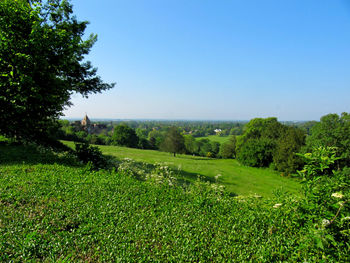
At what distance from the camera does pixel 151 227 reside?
4.15 m

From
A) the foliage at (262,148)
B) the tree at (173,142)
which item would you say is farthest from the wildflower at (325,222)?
the tree at (173,142)

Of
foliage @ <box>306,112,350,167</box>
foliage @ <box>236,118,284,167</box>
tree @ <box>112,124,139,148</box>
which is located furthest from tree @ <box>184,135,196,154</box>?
foliage @ <box>306,112,350,167</box>

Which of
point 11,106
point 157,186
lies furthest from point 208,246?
point 11,106

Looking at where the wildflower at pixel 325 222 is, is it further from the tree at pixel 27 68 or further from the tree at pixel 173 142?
the tree at pixel 173 142

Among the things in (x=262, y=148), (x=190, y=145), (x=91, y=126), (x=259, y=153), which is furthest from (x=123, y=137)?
(x=91, y=126)

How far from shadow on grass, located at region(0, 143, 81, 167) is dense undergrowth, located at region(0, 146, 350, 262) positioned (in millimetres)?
3219

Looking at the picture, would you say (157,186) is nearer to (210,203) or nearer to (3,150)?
(210,203)

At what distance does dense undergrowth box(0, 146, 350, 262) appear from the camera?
3268mm

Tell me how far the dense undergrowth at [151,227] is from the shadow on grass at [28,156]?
10.6 feet

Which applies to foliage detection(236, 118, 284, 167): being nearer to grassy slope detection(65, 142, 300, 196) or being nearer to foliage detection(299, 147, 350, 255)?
grassy slope detection(65, 142, 300, 196)

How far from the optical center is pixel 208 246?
3.65 m

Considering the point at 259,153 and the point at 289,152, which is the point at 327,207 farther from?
the point at 259,153

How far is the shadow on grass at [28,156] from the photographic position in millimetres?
9124

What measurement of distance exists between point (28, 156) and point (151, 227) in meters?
9.51
